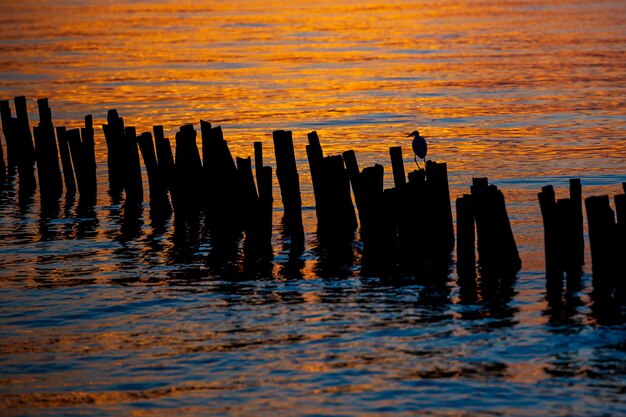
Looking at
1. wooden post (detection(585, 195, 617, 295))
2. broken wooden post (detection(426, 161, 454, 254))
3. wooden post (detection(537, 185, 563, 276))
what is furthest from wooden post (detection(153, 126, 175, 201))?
wooden post (detection(585, 195, 617, 295))

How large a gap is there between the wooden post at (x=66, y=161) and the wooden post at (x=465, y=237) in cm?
1090

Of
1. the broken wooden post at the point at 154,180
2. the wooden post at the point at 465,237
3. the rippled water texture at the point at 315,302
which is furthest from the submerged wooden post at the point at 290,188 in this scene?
the wooden post at the point at 465,237

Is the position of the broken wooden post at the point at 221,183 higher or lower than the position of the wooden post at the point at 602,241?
higher

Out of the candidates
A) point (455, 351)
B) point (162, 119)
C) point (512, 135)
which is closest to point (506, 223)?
point (455, 351)

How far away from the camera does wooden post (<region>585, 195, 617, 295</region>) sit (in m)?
15.2

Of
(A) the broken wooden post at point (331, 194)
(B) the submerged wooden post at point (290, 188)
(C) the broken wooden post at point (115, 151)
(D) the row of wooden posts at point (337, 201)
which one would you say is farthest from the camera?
(C) the broken wooden post at point (115, 151)

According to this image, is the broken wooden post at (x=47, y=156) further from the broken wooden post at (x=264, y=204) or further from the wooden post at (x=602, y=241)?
the wooden post at (x=602, y=241)

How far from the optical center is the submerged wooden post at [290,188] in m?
20.1

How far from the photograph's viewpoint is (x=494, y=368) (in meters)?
13.6

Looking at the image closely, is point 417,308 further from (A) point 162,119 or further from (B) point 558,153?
(A) point 162,119

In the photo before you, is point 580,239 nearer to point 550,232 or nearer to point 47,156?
point 550,232

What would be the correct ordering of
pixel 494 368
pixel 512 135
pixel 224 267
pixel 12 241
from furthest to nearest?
1. pixel 512 135
2. pixel 12 241
3. pixel 224 267
4. pixel 494 368

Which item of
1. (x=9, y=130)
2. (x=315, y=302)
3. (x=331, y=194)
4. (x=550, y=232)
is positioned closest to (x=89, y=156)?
(x=9, y=130)

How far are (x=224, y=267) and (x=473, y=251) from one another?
13.9ft
